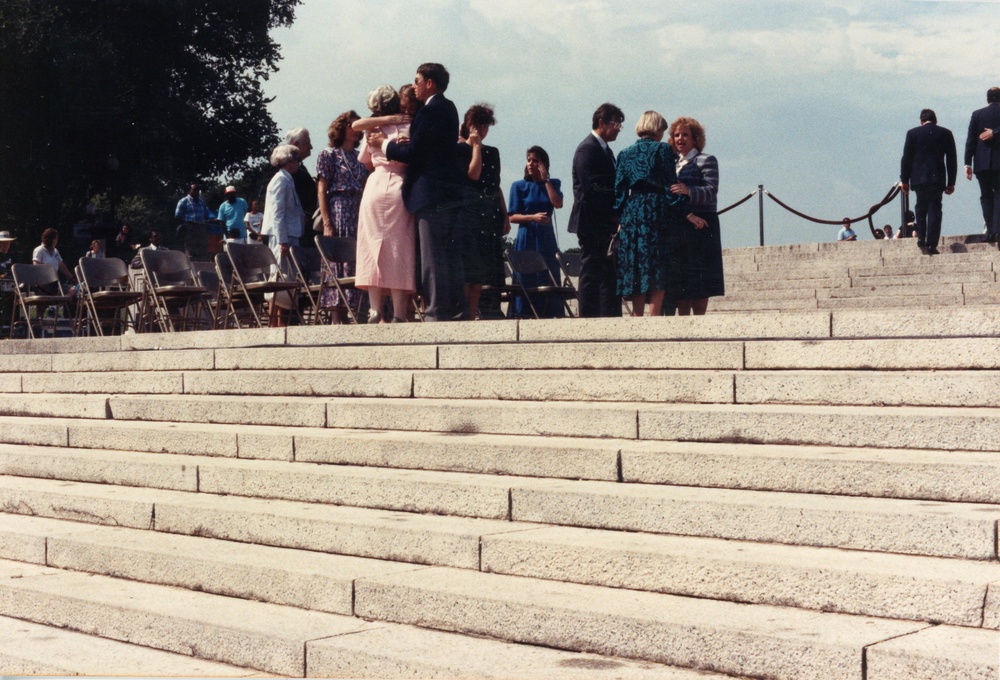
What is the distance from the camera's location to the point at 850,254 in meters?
14.5

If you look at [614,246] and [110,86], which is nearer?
[614,246]

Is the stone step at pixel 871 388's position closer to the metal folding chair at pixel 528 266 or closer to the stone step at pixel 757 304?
the metal folding chair at pixel 528 266

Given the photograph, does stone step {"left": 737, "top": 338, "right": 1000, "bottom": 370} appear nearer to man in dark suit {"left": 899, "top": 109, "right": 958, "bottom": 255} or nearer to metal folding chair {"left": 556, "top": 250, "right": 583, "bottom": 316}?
metal folding chair {"left": 556, "top": 250, "right": 583, "bottom": 316}

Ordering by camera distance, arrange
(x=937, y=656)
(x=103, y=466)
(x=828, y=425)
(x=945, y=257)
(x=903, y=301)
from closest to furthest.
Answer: (x=937, y=656) < (x=828, y=425) < (x=103, y=466) < (x=903, y=301) < (x=945, y=257)

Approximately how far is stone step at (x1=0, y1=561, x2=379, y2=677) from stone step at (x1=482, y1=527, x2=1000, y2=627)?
25.3 inches

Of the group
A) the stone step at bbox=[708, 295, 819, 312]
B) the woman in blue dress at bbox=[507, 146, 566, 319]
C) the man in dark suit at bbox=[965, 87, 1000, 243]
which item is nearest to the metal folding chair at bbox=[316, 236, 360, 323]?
the woman in blue dress at bbox=[507, 146, 566, 319]

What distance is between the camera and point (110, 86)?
76.5ft

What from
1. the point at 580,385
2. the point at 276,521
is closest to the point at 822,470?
the point at 580,385

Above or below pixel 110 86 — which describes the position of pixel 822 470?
below

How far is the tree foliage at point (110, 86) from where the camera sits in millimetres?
22656

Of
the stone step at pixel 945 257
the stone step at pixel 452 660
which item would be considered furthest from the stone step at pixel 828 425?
the stone step at pixel 945 257

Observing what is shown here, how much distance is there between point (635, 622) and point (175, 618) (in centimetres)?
170

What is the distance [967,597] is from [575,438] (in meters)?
2.05

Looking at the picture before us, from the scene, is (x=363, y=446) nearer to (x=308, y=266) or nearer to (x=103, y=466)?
(x=103, y=466)
